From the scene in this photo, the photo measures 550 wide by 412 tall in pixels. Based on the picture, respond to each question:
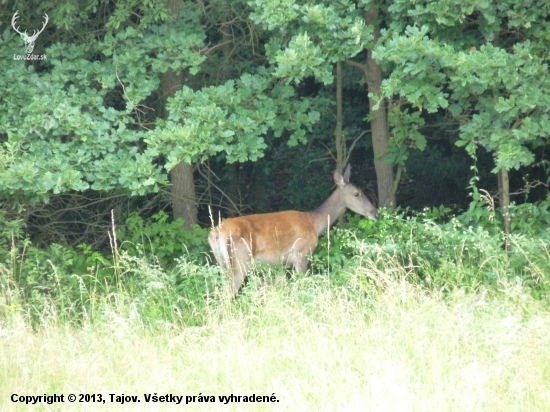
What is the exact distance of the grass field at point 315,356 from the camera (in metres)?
5.09

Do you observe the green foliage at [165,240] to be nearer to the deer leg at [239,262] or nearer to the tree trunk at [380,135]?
the deer leg at [239,262]

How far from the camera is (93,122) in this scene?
29.5ft

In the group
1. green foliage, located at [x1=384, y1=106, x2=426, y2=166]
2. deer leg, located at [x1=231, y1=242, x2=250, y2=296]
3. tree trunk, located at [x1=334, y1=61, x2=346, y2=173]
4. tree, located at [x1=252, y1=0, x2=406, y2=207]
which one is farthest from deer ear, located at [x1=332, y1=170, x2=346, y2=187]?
tree, located at [x1=252, y1=0, x2=406, y2=207]

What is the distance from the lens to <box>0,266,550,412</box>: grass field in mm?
5090

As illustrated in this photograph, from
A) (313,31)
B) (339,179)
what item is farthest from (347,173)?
(313,31)

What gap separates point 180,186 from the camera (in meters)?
11.1

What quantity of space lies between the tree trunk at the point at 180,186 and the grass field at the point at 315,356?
411cm

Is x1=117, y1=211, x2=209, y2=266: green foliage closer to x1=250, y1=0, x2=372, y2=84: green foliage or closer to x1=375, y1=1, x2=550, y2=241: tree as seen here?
x1=250, y1=0, x2=372, y2=84: green foliage

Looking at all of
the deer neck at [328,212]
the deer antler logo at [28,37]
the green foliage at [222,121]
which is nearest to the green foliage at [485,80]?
the green foliage at [222,121]

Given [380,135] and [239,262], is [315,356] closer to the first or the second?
[239,262]

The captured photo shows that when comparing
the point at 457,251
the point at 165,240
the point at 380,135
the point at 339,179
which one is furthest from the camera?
the point at 339,179

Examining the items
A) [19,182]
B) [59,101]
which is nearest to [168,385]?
[19,182]

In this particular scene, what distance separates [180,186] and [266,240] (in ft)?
5.76

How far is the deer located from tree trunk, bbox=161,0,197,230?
1420 mm
